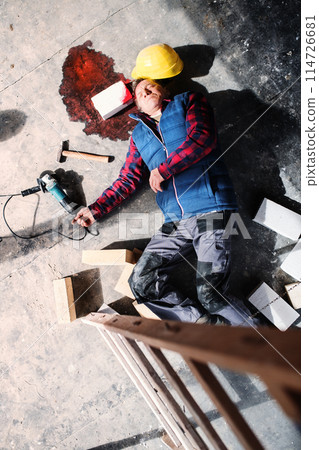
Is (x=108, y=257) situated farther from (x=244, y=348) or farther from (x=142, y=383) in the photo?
(x=244, y=348)

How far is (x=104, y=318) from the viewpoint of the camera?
2398 millimetres

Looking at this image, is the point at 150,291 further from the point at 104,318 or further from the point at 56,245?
the point at 56,245

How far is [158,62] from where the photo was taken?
252 centimetres

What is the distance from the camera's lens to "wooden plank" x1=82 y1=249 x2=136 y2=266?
8.85 ft

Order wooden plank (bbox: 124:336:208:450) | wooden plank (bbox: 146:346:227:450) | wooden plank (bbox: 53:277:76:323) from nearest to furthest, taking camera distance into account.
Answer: wooden plank (bbox: 146:346:227:450)
wooden plank (bbox: 124:336:208:450)
wooden plank (bbox: 53:277:76:323)

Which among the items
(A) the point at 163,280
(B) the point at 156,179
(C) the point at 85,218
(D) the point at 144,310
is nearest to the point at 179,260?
(A) the point at 163,280

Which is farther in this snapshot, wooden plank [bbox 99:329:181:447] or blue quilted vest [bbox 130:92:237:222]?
blue quilted vest [bbox 130:92:237:222]

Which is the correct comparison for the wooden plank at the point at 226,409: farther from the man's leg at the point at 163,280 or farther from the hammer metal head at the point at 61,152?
the hammer metal head at the point at 61,152

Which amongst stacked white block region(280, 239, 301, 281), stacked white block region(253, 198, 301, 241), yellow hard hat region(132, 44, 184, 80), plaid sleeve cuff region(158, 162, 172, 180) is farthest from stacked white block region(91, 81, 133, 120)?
stacked white block region(280, 239, 301, 281)

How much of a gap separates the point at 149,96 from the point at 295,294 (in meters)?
1.90

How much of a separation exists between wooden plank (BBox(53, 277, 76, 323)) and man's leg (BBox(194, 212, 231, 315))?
44.1 inches

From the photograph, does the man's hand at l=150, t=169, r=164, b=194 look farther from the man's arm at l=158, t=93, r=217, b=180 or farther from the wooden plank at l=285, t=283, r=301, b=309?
the wooden plank at l=285, t=283, r=301, b=309

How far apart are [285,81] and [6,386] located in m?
3.52

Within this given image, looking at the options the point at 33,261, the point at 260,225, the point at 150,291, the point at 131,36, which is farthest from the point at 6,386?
the point at 131,36
